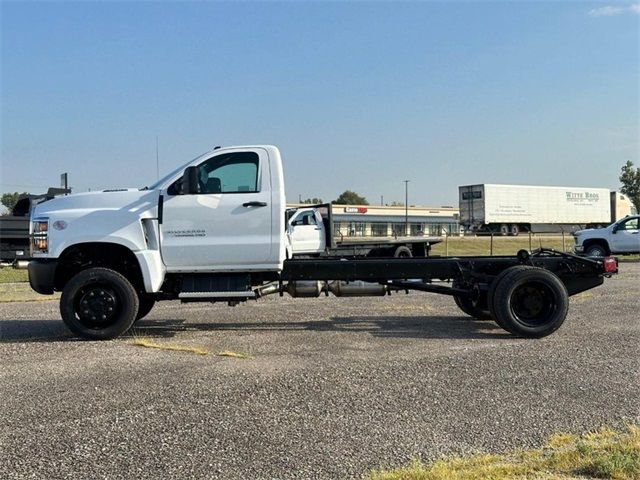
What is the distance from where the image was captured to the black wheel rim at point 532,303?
824cm

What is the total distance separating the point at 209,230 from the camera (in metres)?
8.04

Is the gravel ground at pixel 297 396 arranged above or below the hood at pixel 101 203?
below

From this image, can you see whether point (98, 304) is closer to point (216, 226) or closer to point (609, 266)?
point (216, 226)

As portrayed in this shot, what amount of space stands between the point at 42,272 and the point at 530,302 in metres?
6.47

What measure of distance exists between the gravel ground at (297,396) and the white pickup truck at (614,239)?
17.1m

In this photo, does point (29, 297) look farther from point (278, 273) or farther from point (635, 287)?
point (635, 287)

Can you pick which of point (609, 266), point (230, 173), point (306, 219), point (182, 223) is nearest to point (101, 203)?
point (182, 223)

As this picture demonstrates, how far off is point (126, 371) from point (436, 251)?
28.9 metres

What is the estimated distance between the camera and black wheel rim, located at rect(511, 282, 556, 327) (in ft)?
27.0

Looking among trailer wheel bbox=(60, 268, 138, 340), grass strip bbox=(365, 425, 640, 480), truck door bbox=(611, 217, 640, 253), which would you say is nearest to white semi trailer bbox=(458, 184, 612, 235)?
truck door bbox=(611, 217, 640, 253)

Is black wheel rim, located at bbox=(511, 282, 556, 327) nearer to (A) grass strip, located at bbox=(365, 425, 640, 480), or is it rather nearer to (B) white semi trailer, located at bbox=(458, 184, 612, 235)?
(A) grass strip, located at bbox=(365, 425, 640, 480)

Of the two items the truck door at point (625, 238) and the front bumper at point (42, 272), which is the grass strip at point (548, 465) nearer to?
the front bumper at point (42, 272)

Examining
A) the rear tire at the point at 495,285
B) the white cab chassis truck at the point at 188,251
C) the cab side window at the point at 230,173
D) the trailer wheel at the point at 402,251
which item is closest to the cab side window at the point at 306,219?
the trailer wheel at the point at 402,251

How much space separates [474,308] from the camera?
9.72m
